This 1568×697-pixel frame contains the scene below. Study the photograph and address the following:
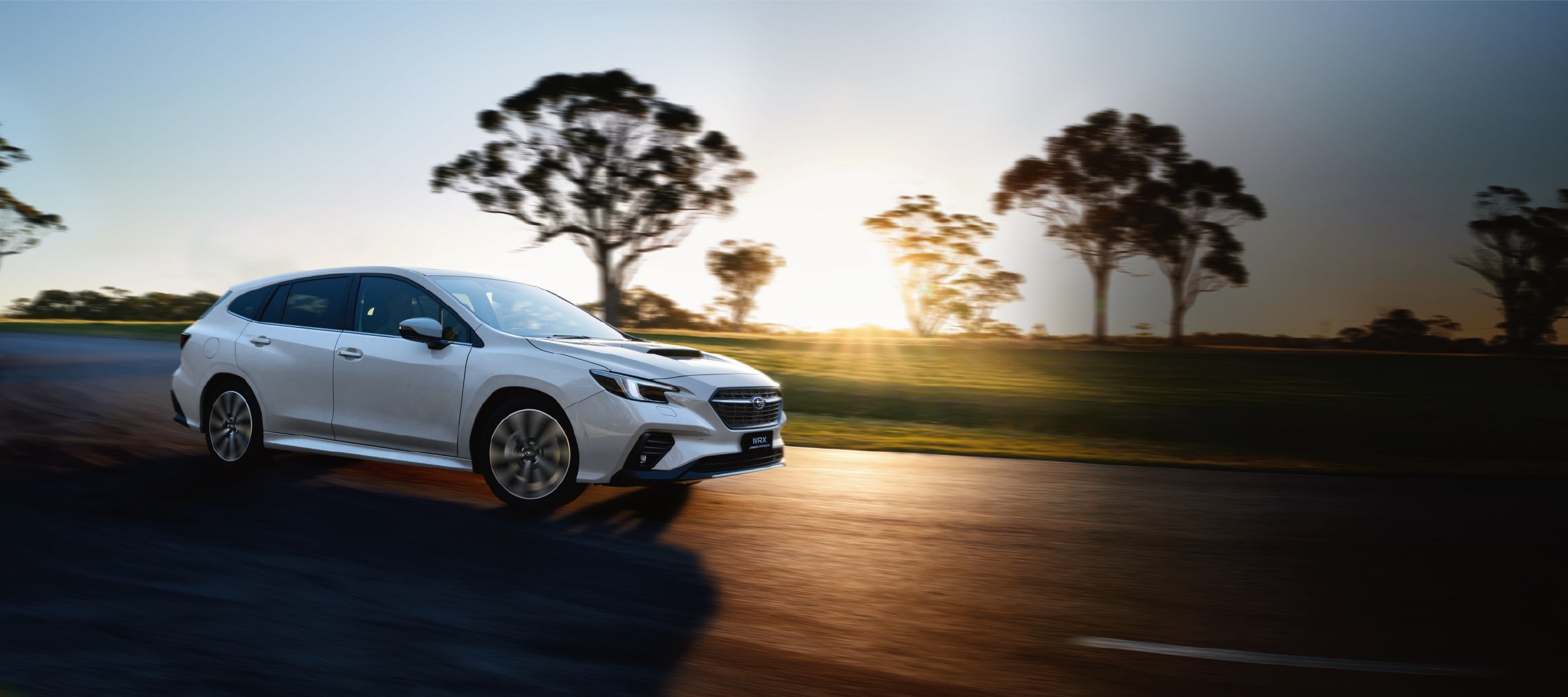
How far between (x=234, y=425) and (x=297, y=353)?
107cm

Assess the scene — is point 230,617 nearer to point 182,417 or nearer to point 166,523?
point 166,523

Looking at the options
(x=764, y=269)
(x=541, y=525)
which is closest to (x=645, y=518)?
(x=541, y=525)

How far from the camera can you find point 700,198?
36.2 meters

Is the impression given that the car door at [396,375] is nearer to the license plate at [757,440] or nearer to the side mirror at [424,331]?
the side mirror at [424,331]

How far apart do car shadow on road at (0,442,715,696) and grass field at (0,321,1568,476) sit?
6.23m

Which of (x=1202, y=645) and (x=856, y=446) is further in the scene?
(x=856, y=446)

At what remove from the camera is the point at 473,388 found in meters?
6.84

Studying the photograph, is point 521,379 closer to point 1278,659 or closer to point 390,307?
point 390,307

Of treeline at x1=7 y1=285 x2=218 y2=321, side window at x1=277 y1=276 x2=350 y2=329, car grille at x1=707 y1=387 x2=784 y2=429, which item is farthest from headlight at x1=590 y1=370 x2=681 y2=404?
treeline at x1=7 y1=285 x2=218 y2=321

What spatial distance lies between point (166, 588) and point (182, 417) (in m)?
4.56

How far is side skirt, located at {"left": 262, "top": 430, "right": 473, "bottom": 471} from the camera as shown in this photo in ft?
22.9

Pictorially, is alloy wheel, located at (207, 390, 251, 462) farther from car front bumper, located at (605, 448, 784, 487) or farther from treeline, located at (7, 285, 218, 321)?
treeline, located at (7, 285, 218, 321)

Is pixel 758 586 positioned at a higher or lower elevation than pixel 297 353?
lower

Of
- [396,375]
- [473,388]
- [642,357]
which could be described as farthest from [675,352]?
[396,375]
